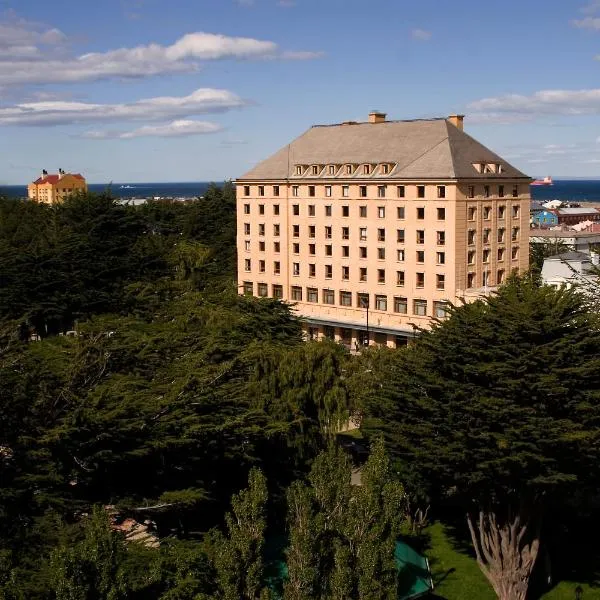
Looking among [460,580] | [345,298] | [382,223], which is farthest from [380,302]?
[460,580]

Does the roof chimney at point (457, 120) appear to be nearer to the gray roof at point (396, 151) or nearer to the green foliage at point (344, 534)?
the gray roof at point (396, 151)

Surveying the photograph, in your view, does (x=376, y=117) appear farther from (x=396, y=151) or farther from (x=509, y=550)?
(x=509, y=550)

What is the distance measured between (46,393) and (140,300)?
2684 centimetres

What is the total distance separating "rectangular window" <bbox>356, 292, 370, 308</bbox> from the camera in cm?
7619

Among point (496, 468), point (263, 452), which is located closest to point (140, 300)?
point (263, 452)

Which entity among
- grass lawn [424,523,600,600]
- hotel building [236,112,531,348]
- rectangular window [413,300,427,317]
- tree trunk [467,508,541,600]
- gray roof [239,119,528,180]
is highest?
gray roof [239,119,528,180]

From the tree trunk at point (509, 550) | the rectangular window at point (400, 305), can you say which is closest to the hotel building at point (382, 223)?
the rectangular window at point (400, 305)

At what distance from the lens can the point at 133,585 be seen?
65.4ft

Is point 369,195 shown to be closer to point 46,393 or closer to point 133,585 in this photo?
point 46,393

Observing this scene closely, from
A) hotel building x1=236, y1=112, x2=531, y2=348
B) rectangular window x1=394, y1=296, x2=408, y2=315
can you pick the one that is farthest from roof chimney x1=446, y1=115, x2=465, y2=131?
rectangular window x1=394, y1=296, x2=408, y2=315

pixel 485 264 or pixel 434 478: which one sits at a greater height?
pixel 485 264

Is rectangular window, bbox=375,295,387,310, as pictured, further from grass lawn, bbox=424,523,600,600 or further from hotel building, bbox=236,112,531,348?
grass lawn, bbox=424,523,600,600

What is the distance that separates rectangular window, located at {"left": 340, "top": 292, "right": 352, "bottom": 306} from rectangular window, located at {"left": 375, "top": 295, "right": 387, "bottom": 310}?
2941 mm

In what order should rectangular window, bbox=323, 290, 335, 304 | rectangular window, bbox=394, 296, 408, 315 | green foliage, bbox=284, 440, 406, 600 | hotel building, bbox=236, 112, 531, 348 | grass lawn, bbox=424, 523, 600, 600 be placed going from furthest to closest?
rectangular window, bbox=323, 290, 335, 304, rectangular window, bbox=394, 296, 408, 315, hotel building, bbox=236, 112, 531, 348, grass lawn, bbox=424, 523, 600, 600, green foliage, bbox=284, 440, 406, 600
